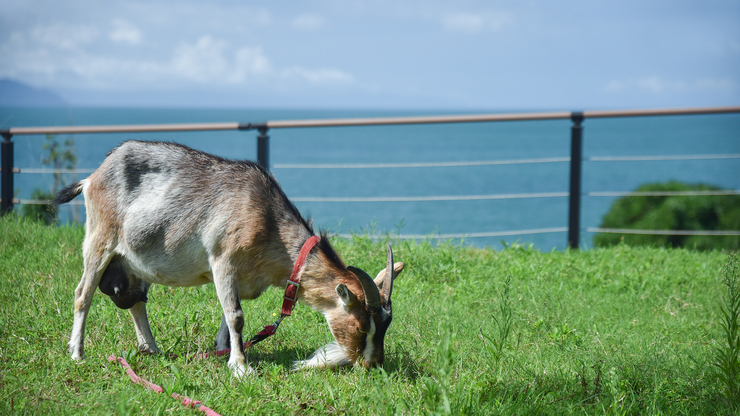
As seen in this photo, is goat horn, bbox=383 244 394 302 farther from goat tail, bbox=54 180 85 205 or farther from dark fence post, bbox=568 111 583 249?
dark fence post, bbox=568 111 583 249

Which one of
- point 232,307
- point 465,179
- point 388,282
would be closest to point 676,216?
point 388,282

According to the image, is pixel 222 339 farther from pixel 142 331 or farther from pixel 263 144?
pixel 263 144

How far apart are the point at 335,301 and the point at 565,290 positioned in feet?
7.83

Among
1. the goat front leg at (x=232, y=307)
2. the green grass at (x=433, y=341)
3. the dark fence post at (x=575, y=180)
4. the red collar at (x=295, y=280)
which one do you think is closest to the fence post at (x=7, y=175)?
the green grass at (x=433, y=341)

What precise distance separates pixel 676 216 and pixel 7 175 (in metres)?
17.4

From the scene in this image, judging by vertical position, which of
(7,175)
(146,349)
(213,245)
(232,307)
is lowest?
(146,349)

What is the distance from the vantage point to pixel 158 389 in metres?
2.74

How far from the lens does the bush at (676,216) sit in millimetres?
17234

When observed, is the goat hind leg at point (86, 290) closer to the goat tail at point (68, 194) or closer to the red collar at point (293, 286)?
the goat tail at point (68, 194)

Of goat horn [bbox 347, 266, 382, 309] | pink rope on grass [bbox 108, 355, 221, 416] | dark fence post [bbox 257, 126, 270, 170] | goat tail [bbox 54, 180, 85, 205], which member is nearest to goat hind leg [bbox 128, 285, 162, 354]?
pink rope on grass [bbox 108, 355, 221, 416]

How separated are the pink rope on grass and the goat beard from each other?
69 cm

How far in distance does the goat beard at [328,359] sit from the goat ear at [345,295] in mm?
306

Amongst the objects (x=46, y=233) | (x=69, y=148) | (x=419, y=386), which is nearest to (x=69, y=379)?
(x=419, y=386)

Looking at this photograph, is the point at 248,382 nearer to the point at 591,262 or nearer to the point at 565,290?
the point at 565,290
